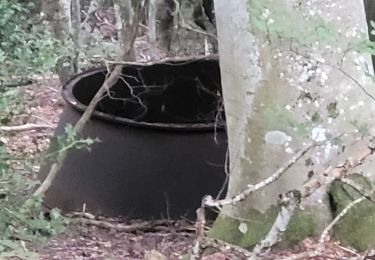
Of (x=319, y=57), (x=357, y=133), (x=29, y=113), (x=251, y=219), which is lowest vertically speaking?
(x=29, y=113)

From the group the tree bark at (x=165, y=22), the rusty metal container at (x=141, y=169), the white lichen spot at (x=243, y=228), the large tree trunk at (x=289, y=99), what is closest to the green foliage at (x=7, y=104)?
the rusty metal container at (x=141, y=169)

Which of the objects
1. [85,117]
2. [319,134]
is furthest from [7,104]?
[319,134]

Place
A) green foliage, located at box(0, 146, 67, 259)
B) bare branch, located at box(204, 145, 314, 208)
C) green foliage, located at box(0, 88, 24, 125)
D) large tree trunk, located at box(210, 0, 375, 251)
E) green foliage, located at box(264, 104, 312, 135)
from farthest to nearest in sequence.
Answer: green foliage, located at box(0, 88, 24, 125), green foliage, located at box(0, 146, 67, 259), large tree trunk, located at box(210, 0, 375, 251), green foliage, located at box(264, 104, 312, 135), bare branch, located at box(204, 145, 314, 208)

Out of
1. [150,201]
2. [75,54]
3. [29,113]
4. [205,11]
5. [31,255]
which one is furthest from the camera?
[75,54]

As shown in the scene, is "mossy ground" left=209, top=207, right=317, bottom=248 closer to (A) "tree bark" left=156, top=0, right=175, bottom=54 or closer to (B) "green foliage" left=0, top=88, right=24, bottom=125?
(B) "green foliage" left=0, top=88, right=24, bottom=125

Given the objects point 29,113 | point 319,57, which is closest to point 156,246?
point 319,57

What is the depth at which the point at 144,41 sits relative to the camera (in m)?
14.8

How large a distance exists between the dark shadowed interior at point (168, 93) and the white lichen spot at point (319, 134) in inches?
116

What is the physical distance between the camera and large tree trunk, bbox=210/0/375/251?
362 cm

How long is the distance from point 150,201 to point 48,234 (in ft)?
3.93

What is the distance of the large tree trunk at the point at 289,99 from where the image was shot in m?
3.62

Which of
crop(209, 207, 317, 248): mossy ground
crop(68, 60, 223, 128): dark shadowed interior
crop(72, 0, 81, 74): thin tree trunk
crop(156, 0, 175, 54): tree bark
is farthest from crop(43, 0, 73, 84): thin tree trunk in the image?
crop(209, 207, 317, 248): mossy ground

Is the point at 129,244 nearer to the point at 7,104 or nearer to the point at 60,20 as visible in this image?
the point at 7,104

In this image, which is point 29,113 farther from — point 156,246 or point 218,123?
point 156,246
